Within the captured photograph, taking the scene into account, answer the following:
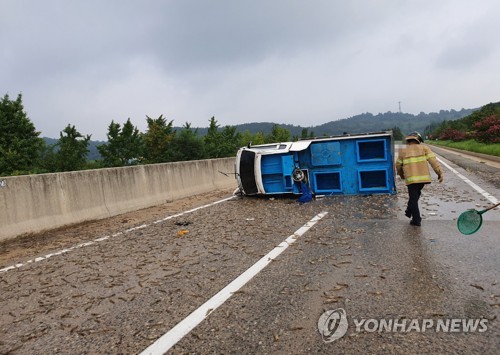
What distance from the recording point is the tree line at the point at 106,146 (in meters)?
38.7

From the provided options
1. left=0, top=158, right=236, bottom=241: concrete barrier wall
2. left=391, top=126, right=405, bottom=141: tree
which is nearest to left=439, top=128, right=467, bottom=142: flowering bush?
left=391, top=126, right=405, bottom=141: tree

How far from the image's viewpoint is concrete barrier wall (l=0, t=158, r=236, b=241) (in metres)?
7.41

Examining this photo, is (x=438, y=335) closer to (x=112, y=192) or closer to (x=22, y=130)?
(x=112, y=192)

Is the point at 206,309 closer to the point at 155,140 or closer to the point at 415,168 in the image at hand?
the point at 415,168

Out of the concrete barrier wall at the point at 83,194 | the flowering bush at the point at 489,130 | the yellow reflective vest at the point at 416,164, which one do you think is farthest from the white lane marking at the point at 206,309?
the flowering bush at the point at 489,130

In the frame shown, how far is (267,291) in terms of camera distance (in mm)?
3885

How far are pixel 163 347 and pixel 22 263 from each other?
3998mm

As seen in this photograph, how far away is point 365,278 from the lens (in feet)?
13.5

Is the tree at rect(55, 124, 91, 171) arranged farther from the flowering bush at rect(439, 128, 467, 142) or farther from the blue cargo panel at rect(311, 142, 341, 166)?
the flowering bush at rect(439, 128, 467, 142)

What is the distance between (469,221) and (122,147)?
Answer: 50596mm

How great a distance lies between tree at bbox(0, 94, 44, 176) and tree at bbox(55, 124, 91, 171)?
8.32 ft

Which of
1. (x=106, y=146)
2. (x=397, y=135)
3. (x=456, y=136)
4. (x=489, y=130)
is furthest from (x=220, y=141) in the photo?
(x=397, y=135)

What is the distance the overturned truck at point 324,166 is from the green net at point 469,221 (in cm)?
534

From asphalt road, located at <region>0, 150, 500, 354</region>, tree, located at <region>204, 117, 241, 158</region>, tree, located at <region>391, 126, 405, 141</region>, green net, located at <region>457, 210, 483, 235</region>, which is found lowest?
asphalt road, located at <region>0, 150, 500, 354</region>
